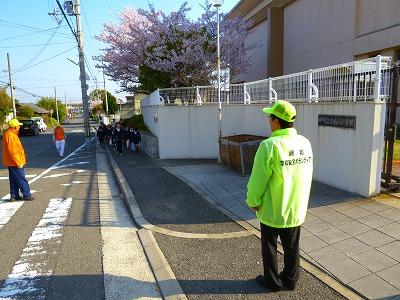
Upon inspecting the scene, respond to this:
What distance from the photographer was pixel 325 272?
3.70 meters

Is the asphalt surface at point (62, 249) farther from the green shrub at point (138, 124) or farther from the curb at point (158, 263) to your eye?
the green shrub at point (138, 124)

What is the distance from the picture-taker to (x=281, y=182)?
3.08 metres

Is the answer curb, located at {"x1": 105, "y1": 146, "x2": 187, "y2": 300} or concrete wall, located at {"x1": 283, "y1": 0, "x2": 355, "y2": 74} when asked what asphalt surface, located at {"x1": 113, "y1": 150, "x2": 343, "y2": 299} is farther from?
concrete wall, located at {"x1": 283, "y1": 0, "x2": 355, "y2": 74}

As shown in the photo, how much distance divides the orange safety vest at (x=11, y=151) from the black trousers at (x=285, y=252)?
19.5 feet

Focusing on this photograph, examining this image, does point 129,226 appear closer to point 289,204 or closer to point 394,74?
point 289,204

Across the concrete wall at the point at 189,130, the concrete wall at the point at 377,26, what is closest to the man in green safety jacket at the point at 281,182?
the concrete wall at the point at 189,130

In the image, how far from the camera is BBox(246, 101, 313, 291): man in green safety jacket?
304cm

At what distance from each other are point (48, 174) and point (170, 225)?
7.11 meters

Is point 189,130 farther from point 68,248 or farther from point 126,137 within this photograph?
point 68,248

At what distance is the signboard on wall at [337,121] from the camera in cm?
591

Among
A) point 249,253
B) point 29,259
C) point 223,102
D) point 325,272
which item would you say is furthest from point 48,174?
point 325,272

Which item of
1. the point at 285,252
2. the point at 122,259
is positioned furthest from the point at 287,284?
the point at 122,259

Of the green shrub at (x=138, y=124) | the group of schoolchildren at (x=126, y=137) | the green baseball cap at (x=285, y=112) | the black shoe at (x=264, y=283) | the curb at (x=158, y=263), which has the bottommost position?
the curb at (x=158, y=263)

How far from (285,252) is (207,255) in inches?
50.9
